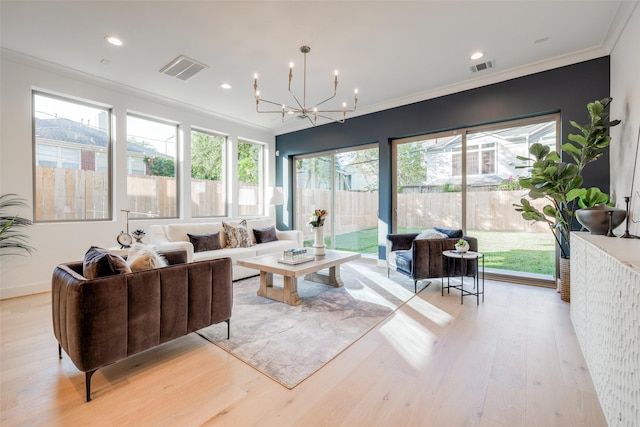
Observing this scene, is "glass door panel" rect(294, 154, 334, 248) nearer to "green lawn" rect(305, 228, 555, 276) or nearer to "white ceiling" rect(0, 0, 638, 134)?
"white ceiling" rect(0, 0, 638, 134)

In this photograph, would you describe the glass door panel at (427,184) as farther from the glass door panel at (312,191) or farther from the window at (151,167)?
the window at (151,167)

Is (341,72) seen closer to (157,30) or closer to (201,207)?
(157,30)

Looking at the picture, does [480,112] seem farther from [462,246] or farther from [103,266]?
[103,266]

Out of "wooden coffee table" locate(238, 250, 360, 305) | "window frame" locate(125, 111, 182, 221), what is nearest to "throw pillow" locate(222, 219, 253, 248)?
"wooden coffee table" locate(238, 250, 360, 305)

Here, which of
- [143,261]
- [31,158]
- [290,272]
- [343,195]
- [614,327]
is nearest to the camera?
[614,327]

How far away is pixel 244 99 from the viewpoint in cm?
491

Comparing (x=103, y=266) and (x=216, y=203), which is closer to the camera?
(x=103, y=266)

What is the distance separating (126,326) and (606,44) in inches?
214

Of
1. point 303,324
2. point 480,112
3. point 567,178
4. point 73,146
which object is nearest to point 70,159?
point 73,146

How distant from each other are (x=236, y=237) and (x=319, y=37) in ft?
10.4

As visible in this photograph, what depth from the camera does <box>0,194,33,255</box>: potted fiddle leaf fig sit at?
3.40 meters

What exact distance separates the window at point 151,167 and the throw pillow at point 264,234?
5.29 ft

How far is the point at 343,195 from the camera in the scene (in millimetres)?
6039

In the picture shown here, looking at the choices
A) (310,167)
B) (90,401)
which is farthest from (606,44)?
(90,401)
